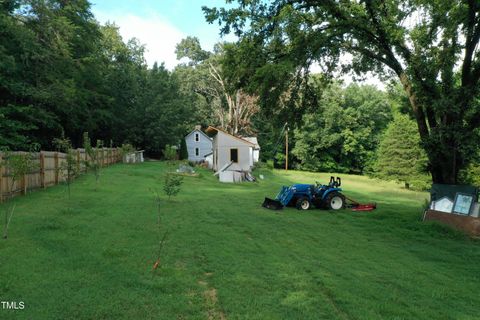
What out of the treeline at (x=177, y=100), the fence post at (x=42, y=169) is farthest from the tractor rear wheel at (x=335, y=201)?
the fence post at (x=42, y=169)

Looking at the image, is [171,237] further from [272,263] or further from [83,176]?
[83,176]

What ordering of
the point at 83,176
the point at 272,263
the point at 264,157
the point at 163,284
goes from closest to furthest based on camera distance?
the point at 163,284, the point at 272,263, the point at 83,176, the point at 264,157

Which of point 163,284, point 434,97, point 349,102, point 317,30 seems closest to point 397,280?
point 163,284

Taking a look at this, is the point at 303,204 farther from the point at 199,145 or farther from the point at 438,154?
the point at 199,145

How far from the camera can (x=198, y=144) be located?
54.0 m

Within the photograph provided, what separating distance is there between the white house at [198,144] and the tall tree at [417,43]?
40.6 m

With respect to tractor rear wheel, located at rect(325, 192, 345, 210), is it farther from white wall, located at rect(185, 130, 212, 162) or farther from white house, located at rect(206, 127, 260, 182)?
white wall, located at rect(185, 130, 212, 162)

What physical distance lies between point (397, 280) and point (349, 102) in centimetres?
5513

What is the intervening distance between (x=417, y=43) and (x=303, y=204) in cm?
741

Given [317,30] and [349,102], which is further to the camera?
[349,102]

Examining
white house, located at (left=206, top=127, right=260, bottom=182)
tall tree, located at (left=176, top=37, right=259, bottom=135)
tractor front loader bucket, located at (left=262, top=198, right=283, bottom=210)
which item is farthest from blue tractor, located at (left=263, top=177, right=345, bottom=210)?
tall tree, located at (left=176, top=37, right=259, bottom=135)

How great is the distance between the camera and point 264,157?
61.9 meters

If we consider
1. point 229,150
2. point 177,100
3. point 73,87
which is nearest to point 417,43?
point 229,150

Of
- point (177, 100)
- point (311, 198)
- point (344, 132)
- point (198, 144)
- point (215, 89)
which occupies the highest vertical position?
point (215, 89)
